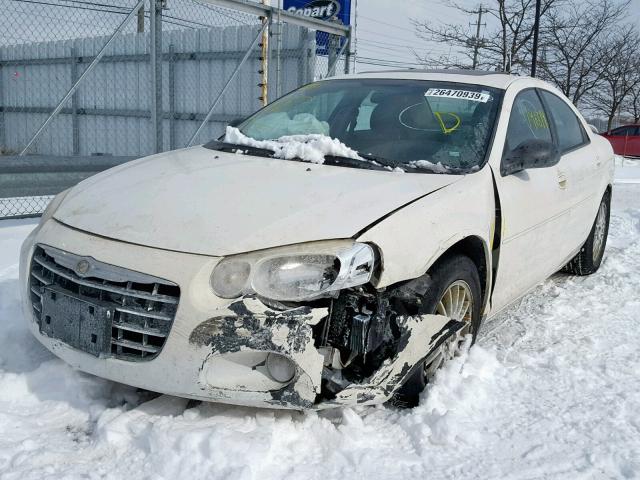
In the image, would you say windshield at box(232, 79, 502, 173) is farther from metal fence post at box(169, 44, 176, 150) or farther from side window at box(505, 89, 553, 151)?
metal fence post at box(169, 44, 176, 150)

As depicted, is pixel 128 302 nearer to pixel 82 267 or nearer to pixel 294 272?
pixel 82 267

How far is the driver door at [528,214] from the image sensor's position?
10.8 feet

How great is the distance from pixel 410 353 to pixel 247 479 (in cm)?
77

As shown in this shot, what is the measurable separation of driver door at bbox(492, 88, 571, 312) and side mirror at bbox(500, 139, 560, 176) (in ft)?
0.14

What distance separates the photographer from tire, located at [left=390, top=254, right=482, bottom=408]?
8.65 feet

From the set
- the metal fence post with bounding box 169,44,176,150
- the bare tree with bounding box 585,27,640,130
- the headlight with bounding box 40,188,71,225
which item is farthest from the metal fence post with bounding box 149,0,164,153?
the bare tree with bounding box 585,27,640,130

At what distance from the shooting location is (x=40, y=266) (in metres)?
2.68

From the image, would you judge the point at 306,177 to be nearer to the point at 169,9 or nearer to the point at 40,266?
the point at 40,266

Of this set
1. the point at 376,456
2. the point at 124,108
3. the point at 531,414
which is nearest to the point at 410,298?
the point at 376,456

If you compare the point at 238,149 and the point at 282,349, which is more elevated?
the point at 238,149

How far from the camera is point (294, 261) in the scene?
→ 7.80 ft

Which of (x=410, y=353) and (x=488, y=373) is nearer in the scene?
(x=410, y=353)

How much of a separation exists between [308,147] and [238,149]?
0.45 meters

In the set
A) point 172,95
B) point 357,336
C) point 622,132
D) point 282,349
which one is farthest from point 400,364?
point 622,132
